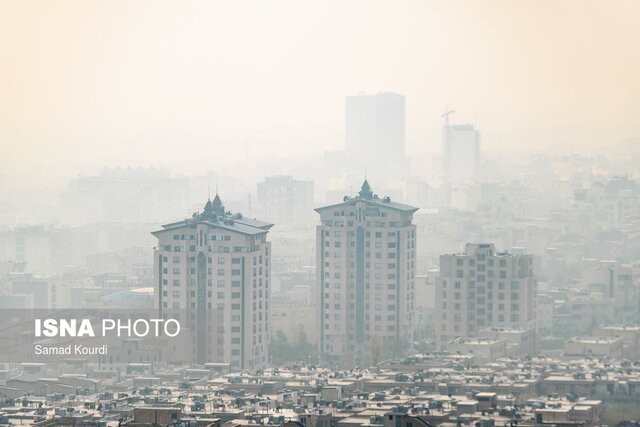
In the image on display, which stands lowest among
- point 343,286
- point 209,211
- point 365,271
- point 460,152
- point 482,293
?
point 482,293

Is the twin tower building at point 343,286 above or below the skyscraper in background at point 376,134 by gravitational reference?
below

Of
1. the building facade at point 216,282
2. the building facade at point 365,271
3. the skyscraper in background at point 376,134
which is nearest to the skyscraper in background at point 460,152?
the skyscraper in background at point 376,134

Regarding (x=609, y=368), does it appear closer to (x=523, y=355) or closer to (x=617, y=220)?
(x=523, y=355)

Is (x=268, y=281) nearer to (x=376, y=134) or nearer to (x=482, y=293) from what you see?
(x=482, y=293)

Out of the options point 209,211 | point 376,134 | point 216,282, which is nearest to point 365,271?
point 209,211

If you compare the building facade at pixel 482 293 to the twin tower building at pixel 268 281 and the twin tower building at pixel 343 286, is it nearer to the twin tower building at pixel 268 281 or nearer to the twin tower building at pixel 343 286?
the twin tower building at pixel 343 286

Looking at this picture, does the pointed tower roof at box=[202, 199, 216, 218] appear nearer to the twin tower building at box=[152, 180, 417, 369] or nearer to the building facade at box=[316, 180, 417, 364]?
the twin tower building at box=[152, 180, 417, 369]

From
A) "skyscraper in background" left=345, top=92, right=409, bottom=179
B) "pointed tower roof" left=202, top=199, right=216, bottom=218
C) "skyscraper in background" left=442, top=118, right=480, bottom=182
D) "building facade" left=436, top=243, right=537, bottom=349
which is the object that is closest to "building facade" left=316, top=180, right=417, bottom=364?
"building facade" left=436, top=243, right=537, bottom=349
